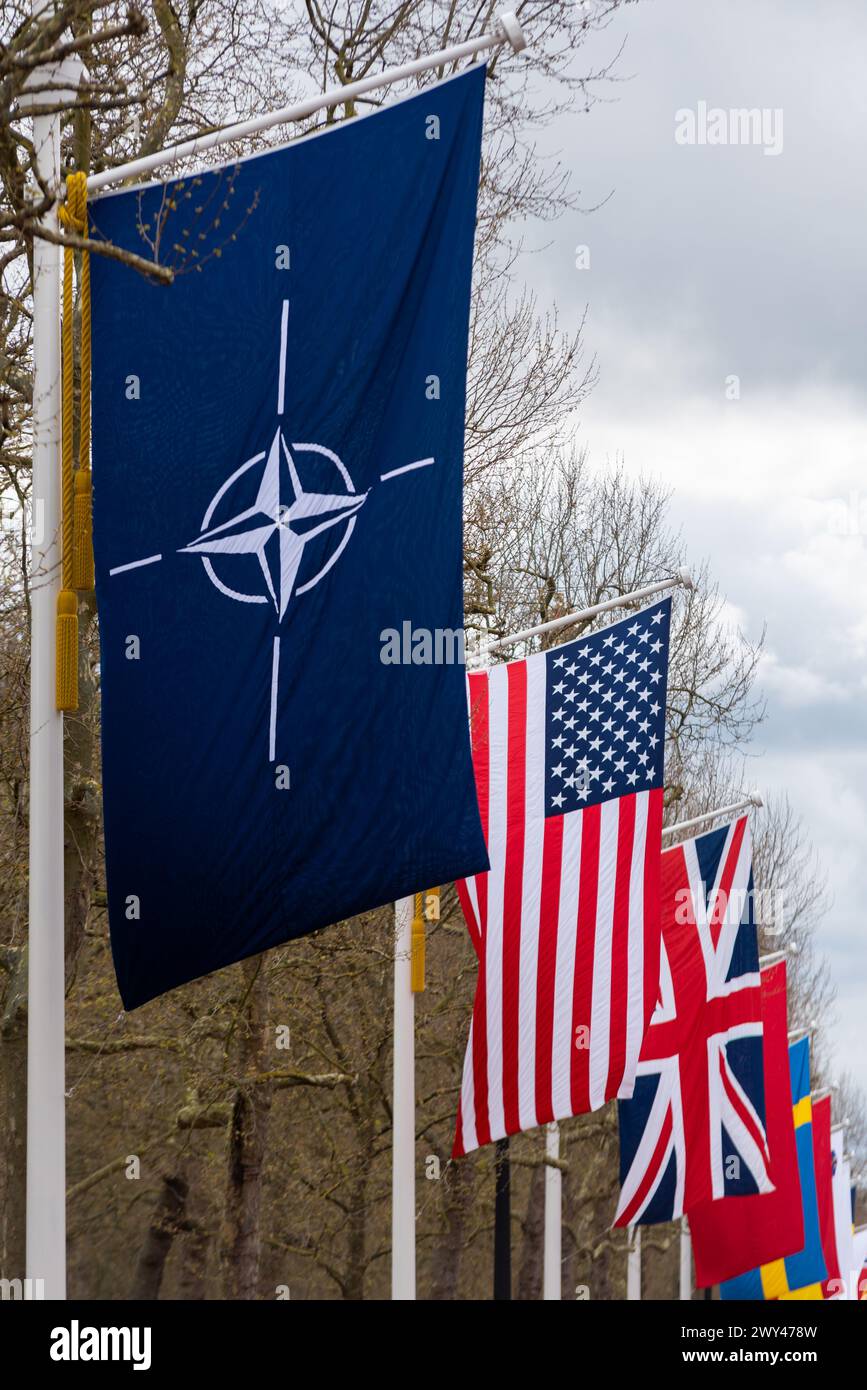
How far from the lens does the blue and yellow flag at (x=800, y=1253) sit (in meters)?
29.4

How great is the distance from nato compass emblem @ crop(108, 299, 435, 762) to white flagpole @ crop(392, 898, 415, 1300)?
8.63 m

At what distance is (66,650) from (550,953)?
7.27 metres

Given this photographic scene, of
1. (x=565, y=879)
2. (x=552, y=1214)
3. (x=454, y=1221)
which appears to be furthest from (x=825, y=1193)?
(x=565, y=879)

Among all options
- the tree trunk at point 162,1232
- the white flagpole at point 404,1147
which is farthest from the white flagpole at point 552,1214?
the white flagpole at point 404,1147

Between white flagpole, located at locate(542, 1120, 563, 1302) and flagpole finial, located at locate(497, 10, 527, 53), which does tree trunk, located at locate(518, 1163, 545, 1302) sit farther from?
flagpole finial, located at locate(497, 10, 527, 53)

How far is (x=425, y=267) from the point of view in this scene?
27.9 ft

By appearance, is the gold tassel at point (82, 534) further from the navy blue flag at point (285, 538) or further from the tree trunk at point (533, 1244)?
the tree trunk at point (533, 1244)

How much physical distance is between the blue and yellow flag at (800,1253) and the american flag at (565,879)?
596 inches

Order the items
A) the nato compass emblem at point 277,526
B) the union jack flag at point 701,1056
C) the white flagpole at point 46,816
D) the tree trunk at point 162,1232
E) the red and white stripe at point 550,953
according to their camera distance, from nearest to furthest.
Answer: the white flagpole at point 46,816 < the nato compass emblem at point 277,526 < the red and white stripe at point 550,953 < the union jack flag at point 701,1056 < the tree trunk at point 162,1232

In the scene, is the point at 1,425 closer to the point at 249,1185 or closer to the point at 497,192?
the point at 497,192

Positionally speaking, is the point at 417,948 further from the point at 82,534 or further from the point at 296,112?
the point at 296,112

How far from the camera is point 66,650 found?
8438 mm
